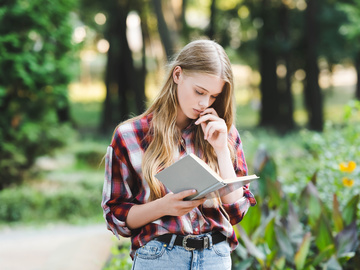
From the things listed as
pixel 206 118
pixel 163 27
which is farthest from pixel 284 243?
pixel 163 27

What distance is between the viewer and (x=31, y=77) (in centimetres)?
816

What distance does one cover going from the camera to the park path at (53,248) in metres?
4.11

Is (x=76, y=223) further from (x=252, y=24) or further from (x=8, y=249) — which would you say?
(x=252, y=24)

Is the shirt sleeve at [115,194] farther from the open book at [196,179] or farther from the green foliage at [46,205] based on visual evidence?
the green foliage at [46,205]

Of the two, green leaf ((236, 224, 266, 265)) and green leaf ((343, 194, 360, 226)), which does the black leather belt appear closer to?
green leaf ((236, 224, 266, 265))

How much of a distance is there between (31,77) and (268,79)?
12461mm

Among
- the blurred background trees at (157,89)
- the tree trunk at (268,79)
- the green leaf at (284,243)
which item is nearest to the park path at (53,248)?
the blurred background trees at (157,89)

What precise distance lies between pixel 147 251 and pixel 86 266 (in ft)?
7.42

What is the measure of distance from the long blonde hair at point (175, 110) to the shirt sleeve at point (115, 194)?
107 millimetres

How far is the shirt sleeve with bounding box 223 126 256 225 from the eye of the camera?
2.04m

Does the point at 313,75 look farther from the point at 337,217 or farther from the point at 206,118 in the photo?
the point at 206,118

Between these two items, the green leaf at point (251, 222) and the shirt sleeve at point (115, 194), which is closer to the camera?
the shirt sleeve at point (115, 194)

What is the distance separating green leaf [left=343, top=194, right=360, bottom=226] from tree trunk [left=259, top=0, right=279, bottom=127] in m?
15.0

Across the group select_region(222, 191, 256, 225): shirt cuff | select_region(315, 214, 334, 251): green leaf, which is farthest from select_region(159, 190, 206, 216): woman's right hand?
select_region(315, 214, 334, 251): green leaf
